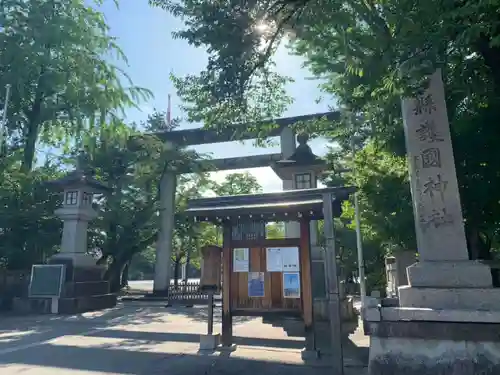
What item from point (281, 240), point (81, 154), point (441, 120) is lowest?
point (281, 240)

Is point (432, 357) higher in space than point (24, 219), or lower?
lower

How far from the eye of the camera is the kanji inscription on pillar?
607 centimetres

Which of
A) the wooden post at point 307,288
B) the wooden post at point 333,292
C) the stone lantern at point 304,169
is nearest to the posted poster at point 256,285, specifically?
the wooden post at point 307,288

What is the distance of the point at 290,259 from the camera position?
24.7 ft

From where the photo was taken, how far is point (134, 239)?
20.9 m

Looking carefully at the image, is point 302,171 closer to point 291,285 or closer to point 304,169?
point 304,169

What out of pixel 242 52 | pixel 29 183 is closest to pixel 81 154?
pixel 29 183

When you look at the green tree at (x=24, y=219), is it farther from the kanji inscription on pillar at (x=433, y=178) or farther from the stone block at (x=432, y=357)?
the kanji inscription on pillar at (x=433, y=178)

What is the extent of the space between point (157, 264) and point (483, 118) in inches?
730

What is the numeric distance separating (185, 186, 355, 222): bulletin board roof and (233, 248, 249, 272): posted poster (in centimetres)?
69

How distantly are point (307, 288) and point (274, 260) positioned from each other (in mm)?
853

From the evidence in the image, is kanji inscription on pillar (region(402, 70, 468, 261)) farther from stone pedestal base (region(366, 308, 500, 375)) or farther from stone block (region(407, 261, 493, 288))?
stone pedestal base (region(366, 308, 500, 375))

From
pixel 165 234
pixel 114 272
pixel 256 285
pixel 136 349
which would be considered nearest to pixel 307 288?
pixel 256 285

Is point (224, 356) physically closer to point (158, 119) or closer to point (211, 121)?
point (211, 121)
